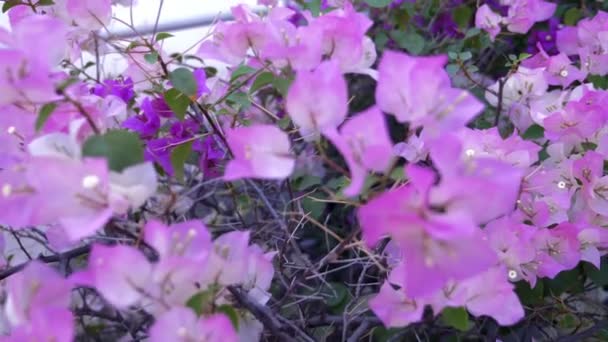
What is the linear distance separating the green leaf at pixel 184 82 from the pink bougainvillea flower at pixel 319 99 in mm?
247

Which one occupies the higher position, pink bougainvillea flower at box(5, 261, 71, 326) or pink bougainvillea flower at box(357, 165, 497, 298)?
pink bougainvillea flower at box(357, 165, 497, 298)

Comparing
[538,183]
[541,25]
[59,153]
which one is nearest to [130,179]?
[59,153]

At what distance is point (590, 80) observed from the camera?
108 centimetres

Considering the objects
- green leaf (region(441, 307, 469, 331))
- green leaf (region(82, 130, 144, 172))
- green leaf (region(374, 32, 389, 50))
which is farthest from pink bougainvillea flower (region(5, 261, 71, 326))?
green leaf (region(374, 32, 389, 50))

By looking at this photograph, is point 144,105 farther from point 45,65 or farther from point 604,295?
point 604,295

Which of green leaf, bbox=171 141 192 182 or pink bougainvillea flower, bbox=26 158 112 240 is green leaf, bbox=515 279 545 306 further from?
pink bougainvillea flower, bbox=26 158 112 240

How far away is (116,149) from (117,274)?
10 centimetres

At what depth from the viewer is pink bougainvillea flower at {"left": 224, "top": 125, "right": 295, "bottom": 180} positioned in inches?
19.2

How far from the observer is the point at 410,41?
1.38m

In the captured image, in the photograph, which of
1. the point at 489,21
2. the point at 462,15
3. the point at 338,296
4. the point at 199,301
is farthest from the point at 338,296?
the point at 462,15

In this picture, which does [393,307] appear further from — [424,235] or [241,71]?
[241,71]

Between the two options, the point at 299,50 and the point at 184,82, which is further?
the point at 184,82

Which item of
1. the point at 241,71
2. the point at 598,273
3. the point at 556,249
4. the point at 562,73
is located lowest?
the point at 598,273

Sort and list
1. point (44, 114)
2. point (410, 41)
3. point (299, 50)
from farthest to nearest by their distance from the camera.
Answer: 1. point (410, 41)
2. point (299, 50)
3. point (44, 114)
